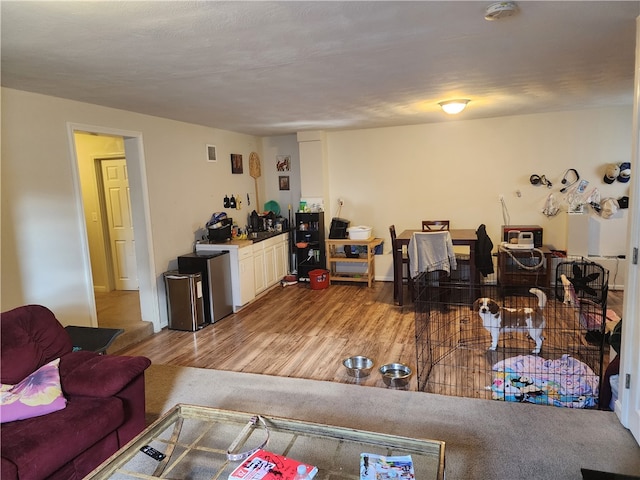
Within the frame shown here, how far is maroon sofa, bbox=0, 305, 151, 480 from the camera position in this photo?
1.85 m

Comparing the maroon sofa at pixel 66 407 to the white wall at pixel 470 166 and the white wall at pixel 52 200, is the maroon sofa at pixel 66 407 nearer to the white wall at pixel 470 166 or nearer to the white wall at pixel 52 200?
the white wall at pixel 52 200

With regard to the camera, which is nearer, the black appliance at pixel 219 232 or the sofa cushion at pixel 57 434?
the sofa cushion at pixel 57 434

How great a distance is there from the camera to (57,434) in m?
1.93

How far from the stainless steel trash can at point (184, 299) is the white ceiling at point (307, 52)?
176 cm

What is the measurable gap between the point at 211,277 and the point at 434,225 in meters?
3.19

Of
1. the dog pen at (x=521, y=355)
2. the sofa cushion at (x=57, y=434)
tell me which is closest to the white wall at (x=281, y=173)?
the dog pen at (x=521, y=355)

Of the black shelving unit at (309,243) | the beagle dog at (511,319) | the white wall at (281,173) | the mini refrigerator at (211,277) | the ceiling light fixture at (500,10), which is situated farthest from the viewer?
the white wall at (281,173)

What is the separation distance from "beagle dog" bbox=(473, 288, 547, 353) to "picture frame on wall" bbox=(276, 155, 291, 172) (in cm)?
419

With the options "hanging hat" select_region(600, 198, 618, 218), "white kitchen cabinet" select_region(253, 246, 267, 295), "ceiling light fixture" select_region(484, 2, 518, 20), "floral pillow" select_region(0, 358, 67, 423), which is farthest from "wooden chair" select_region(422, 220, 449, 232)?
"floral pillow" select_region(0, 358, 67, 423)

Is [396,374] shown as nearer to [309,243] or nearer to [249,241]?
[249,241]

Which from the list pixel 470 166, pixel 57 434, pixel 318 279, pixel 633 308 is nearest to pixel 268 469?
pixel 57 434

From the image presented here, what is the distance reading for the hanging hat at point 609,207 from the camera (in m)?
5.37

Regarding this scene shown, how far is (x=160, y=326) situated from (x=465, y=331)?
10.7ft

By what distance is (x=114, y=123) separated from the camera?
4070mm
